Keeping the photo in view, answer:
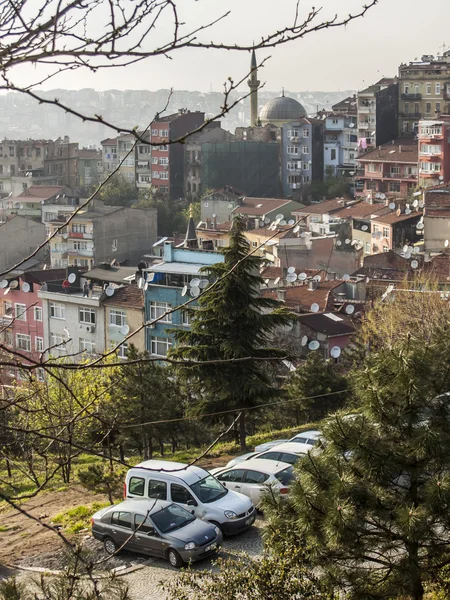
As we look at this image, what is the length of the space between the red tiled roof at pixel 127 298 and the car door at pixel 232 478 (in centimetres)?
1225

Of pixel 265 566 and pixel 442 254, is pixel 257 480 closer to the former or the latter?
pixel 265 566

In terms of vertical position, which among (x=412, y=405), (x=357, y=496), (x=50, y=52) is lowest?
(x=357, y=496)

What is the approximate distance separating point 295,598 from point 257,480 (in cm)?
514

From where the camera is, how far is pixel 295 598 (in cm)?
578

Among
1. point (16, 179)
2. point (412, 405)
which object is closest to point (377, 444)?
point (412, 405)

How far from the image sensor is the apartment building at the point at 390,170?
44.1m

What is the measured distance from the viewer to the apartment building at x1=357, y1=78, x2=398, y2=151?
164 ft

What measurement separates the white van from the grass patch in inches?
32.0

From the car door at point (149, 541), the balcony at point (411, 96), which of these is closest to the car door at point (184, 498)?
the car door at point (149, 541)

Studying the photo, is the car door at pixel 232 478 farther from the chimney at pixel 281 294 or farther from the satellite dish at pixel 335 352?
the chimney at pixel 281 294

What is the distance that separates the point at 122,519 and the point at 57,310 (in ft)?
53.7

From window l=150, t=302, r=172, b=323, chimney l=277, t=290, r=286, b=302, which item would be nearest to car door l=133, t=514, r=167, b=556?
window l=150, t=302, r=172, b=323

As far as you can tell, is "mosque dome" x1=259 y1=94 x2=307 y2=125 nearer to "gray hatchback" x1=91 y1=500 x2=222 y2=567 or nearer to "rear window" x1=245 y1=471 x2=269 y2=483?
"rear window" x1=245 y1=471 x2=269 y2=483

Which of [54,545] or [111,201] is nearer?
[54,545]
